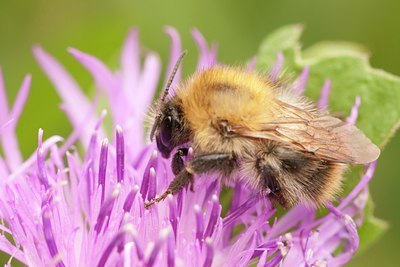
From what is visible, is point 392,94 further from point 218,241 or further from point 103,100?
point 103,100

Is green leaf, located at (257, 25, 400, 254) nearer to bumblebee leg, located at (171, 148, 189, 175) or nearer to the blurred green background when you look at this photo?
bumblebee leg, located at (171, 148, 189, 175)

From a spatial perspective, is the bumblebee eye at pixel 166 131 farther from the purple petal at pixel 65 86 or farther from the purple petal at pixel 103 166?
the purple petal at pixel 65 86

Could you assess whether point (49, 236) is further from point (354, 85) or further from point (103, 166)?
point (354, 85)

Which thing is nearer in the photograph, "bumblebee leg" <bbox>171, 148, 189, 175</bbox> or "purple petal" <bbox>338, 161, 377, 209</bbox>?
"bumblebee leg" <bbox>171, 148, 189, 175</bbox>

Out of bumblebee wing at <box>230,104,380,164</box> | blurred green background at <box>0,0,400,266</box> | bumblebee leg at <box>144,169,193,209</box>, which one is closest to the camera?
bumblebee wing at <box>230,104,380,164</box>

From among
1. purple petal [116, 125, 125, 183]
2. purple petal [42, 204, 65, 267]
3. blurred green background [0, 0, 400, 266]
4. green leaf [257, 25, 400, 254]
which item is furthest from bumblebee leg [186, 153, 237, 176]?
blurred green background [0, 0, 400, 266]

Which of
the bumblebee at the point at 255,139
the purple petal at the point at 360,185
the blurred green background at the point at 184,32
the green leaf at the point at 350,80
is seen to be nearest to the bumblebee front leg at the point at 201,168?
the bumblebee at the point at 255,139

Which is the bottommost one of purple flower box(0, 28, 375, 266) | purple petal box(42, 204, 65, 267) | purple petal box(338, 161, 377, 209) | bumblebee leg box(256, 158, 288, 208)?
purple petal box(42, 204, 65, 267)

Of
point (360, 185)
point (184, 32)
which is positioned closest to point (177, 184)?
point (360, 185)
